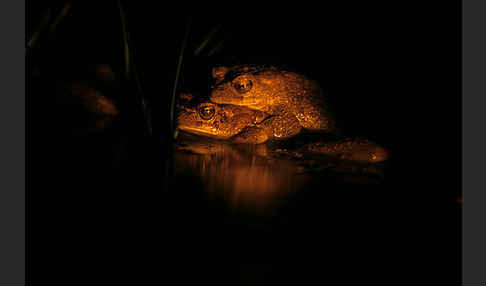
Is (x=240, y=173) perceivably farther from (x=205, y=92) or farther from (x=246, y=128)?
(x=205, y=92)

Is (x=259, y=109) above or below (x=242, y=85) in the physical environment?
below

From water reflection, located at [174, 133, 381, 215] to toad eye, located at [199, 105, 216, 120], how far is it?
259mm

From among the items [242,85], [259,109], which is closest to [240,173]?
[242,85]

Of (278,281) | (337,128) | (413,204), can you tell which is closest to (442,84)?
(337,128)

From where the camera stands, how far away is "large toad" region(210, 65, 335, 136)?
140 inches

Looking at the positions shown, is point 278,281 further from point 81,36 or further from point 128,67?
point 81,36

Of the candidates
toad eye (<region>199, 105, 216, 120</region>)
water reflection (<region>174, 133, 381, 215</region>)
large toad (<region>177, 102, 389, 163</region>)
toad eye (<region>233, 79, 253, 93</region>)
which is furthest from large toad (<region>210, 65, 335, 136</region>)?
water reflection (<region>174, 133, 381, 215</region>)

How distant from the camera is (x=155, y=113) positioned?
317 cm

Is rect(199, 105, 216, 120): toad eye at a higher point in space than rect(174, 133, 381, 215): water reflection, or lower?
higher

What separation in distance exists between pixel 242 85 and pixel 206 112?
57 cm

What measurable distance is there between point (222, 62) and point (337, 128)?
197 centimetres

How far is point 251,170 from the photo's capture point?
2494 mm

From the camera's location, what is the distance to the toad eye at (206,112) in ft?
10.8

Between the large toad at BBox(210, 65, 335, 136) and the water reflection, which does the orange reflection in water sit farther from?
the large toad at BBox(210, 65, 335, 136)
